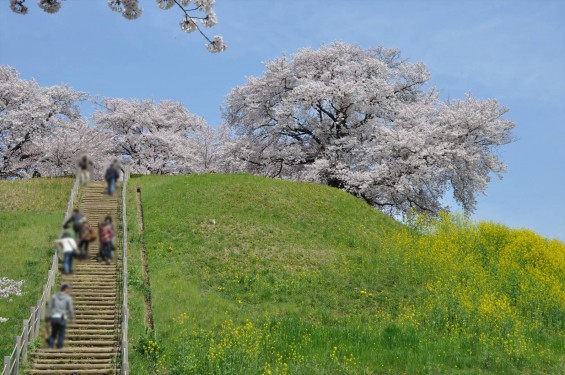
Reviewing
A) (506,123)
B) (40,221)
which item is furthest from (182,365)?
(506,123)

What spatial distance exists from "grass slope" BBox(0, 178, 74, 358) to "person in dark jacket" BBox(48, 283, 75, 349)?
23.9 metres

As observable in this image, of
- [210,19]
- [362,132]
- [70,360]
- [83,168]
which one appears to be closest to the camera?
[83,168]

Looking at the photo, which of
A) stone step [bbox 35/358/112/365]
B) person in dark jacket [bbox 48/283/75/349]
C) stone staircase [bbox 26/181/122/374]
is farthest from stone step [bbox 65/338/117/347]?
person in dark jacket [bbox 48/283/75/349]

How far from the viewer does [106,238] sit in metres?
2.05

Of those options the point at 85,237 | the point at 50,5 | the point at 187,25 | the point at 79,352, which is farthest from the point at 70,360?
the point at 85,237

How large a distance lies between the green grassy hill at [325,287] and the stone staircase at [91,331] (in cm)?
102

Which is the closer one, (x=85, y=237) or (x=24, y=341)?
(x=85, y=237)

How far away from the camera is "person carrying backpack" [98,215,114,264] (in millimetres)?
2031

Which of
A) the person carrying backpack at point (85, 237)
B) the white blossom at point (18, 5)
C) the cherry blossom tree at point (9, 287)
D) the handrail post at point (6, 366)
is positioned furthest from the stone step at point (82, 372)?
the person carrying backpack at point (85, 237)

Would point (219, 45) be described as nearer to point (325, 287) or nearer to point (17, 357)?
point (17, 357)

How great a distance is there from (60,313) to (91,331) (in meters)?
23.7

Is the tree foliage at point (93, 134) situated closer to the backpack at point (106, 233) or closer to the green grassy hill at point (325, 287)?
the green grassy hill at point (325, 287)

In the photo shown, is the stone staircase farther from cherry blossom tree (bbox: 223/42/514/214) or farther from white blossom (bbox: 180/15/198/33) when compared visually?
cherry blossom tree (bbox: 223/42/514/214)

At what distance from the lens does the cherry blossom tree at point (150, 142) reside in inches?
2899
